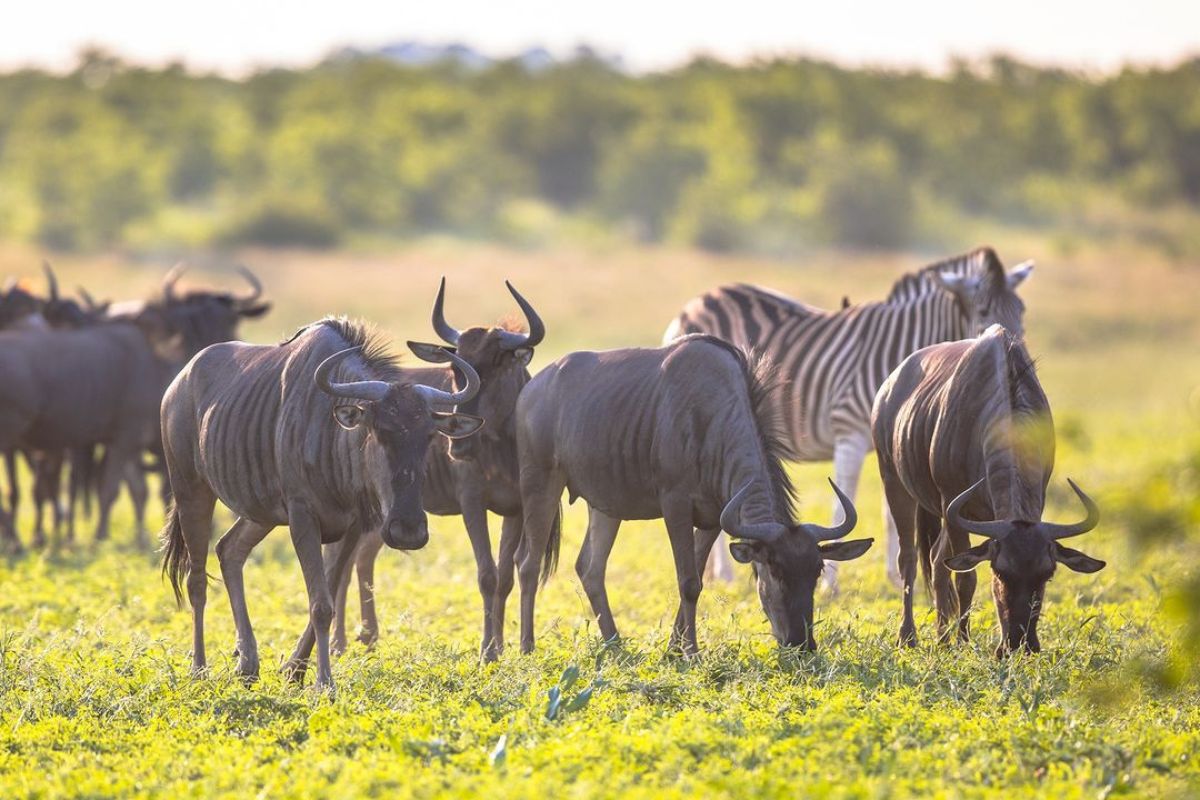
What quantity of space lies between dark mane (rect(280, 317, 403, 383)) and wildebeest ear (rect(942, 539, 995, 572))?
116 inches

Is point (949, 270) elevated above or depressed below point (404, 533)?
above

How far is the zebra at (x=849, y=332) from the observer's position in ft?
37.1

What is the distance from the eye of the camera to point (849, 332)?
12367 mm

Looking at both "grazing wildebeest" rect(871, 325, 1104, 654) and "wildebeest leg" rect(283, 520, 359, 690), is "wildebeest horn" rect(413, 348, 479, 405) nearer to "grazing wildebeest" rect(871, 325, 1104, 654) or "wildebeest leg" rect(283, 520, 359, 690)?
"wildebeest leg" rect(283, 520, 359, 690)

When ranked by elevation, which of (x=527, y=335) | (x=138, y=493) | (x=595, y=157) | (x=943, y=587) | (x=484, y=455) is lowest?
(x=138, y=493)

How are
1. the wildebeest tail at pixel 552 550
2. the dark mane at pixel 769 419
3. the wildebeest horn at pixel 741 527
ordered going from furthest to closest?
the wildebeest tail at pixel 552 550, the dark mane at pixel 769 419, the wildebeest horn at pixel 741 527

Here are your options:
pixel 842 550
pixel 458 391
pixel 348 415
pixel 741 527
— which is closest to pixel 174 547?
pixel 458 391

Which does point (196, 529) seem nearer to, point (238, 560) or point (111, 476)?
point (238, 560)

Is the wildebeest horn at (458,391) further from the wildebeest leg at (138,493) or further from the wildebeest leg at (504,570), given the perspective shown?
the wildebeest leg at (138,493)

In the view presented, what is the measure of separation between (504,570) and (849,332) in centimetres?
422

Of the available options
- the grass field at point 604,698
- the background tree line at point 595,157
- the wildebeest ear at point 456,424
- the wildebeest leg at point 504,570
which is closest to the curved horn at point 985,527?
the grass field at point 604,698

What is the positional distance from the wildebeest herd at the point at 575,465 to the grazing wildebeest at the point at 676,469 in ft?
0.04

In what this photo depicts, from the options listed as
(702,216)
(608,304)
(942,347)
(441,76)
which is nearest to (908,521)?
(942,347)

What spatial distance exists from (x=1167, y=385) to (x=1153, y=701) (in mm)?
26743
